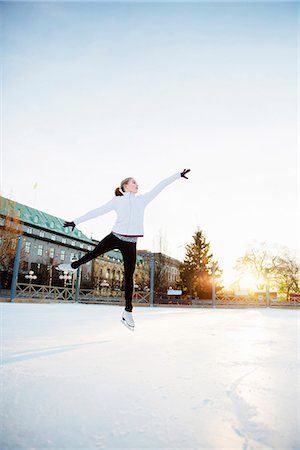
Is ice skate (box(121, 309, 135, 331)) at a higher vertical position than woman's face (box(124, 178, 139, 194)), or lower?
lower

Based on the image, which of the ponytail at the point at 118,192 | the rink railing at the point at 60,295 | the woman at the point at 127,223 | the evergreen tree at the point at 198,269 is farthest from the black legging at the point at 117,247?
the evergreen tree at the point at 198,269

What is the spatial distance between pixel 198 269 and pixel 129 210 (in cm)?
3080

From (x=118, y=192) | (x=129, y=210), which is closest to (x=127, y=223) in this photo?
(x=129, y=210)

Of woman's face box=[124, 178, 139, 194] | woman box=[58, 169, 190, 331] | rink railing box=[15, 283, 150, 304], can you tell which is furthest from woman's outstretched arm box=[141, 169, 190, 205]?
rink railing box=[15, 283, 150, 304]

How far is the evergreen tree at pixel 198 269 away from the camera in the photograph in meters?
32.1

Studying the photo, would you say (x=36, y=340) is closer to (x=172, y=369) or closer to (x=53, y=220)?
(x=172, y=369)

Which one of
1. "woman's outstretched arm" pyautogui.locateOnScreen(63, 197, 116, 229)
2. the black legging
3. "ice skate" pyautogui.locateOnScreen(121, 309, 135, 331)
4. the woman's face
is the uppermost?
the woman's face

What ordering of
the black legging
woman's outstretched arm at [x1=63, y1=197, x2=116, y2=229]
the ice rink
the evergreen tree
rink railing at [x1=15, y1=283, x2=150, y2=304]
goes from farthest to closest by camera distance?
the evergreen tree → rink railing at [x1=15, y1=283, x2=150, y2=304] → woman's outstretched arm at [x1=63, y1=197, x2=116, y2=229] → the black legging → the ice rink

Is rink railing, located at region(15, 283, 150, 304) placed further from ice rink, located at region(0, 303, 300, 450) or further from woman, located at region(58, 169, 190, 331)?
ice rink, located at region(0, 303, 300, 450)

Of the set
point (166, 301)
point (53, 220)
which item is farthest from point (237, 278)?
point (53, 220)

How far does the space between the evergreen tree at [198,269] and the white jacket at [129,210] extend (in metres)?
28.1

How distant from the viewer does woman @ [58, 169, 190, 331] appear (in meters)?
3.04

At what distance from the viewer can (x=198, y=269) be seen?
3309 cm

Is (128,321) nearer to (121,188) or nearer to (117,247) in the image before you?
(117,247)
